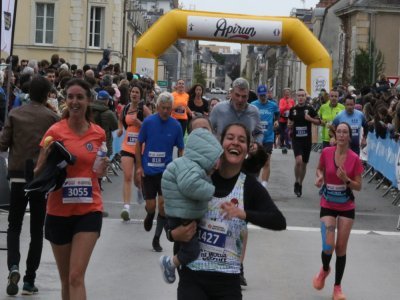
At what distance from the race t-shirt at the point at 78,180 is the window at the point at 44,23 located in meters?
53.9

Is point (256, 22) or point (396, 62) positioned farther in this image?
point (396, 62)

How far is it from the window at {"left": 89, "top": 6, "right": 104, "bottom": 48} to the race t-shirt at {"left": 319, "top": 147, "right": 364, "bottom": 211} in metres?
52.8

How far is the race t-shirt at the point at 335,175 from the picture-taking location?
10.0 metres

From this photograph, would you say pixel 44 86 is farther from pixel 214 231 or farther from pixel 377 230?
pixel 377 230

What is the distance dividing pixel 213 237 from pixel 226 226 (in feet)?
0.31

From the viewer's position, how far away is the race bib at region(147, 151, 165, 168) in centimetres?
1253

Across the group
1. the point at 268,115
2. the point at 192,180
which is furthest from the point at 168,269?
the point at 268,115

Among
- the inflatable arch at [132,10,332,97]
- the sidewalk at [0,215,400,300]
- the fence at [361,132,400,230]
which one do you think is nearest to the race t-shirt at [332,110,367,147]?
the fence at [361,132,400,230]

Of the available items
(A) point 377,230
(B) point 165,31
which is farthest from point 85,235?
(B) point 165,31

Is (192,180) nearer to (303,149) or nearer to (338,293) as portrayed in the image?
(338,293)

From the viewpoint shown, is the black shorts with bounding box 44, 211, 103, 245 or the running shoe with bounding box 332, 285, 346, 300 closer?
the black shorts with bounding box 44, 211, 103, 245

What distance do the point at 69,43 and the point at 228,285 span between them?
5615cm

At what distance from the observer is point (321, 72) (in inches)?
1225

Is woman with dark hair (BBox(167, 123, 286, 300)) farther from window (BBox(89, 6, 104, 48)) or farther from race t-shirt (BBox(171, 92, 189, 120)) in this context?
window (BBox(89, 6, 104, 48))
